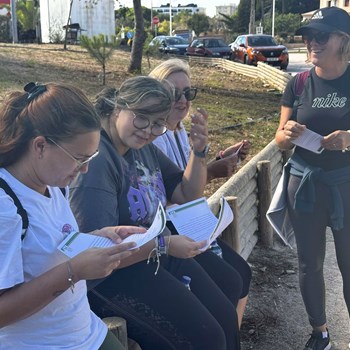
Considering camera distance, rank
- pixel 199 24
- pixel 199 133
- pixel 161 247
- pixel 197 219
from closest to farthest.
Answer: pixel 161 247 → pixel 197 219 → pixel 199 133 → pixel 199 24

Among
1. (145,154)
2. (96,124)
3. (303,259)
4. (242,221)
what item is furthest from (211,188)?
(96,124)

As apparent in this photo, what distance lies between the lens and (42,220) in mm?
1967

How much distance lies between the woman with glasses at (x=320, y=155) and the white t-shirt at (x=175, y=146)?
66 cm

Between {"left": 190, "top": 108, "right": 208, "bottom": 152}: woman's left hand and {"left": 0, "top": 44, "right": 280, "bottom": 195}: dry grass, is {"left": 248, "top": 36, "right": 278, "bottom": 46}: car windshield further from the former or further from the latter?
{"left": 190, "top": 108, "right": 208, "bottom": 152}: woman's left hand

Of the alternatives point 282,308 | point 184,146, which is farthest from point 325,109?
point 282,308

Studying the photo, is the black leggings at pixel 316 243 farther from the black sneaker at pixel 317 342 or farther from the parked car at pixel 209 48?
the parked car at pixel 209 48

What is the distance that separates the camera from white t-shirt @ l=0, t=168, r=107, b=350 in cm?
181

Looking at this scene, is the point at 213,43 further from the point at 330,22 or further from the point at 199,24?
the point at 199,24

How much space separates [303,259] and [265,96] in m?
11.7

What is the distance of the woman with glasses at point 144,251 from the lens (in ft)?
8.02

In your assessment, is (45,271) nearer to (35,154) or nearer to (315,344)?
(35,154)

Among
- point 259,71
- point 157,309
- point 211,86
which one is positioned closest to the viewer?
point 157,309

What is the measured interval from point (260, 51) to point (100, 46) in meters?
12.1

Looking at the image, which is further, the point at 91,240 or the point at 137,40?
the point at 137,40
